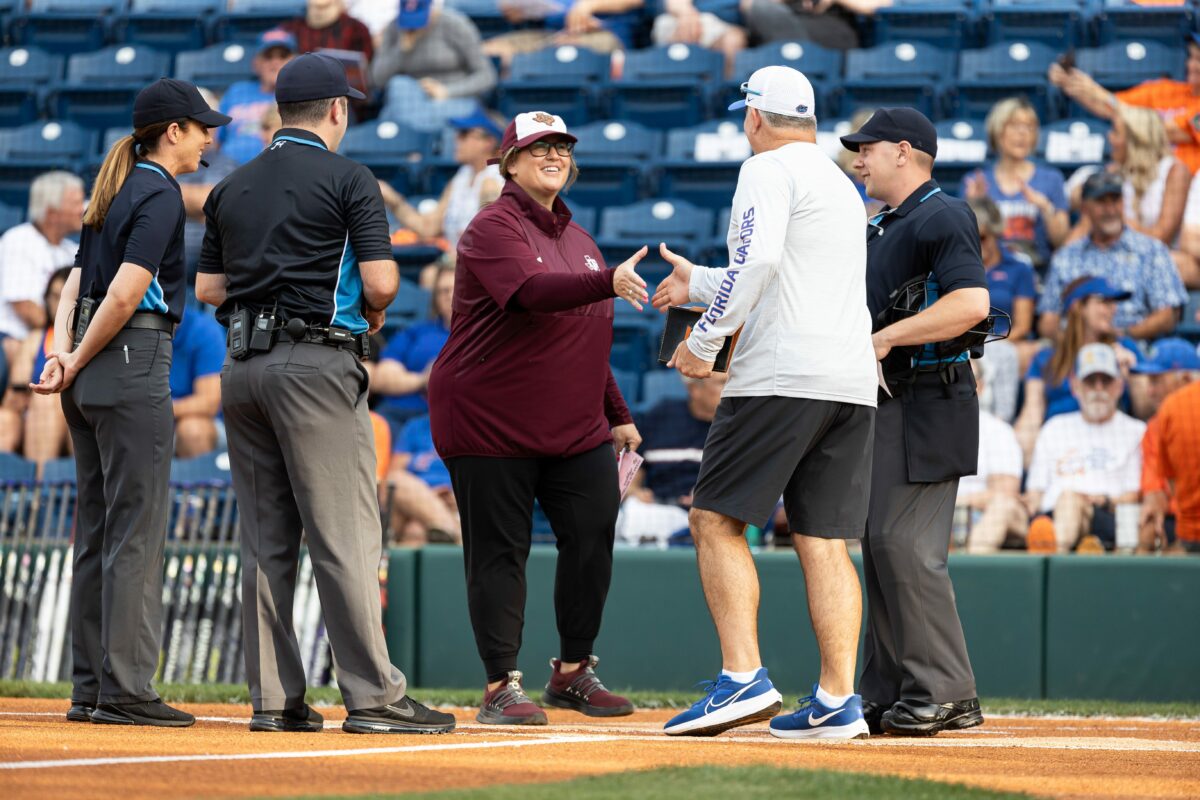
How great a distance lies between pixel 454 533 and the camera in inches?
320

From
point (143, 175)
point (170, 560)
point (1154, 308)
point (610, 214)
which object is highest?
point (610, 214)

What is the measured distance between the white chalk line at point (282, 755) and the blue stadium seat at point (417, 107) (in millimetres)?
8142

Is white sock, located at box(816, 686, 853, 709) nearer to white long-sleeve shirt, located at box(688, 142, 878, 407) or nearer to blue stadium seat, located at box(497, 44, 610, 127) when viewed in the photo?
white long-sleeve shirt, located at box(688, 142, 878, 407)

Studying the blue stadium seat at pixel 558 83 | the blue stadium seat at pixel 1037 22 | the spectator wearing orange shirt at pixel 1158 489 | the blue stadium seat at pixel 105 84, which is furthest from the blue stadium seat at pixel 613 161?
the spectator wearing orange shirt at pixel 1158 489

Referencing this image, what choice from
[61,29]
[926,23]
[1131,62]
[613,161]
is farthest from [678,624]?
[61,29]

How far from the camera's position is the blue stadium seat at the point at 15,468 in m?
8.96

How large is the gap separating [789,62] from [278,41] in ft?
12.3

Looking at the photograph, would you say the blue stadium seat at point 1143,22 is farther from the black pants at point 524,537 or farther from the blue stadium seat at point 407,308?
the black pants at point 524,537

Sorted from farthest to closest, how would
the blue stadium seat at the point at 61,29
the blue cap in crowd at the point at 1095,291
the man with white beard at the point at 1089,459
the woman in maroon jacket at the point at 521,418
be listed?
the blue stadium seat at the point at 61,29, the blue cap in crowd at the point at 1095,291, the man with white beard at the point at 1089,459, the woman in maroon jacket at the point at 521,418

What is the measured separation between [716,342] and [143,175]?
180 centimetres

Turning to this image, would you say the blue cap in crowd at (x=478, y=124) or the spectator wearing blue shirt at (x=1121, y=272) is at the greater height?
the blue cap in crowd at (x=478, y=124)

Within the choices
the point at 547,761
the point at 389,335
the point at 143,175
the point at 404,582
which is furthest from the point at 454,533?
the point at 547,761

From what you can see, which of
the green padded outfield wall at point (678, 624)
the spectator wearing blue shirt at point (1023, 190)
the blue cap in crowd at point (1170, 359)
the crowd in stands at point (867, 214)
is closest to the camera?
the green padded outfield wall at point (678, 624)

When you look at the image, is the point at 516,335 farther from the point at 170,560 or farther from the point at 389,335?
the point at 389,335
